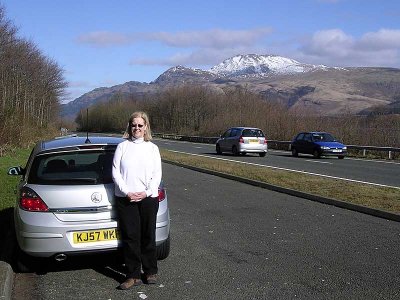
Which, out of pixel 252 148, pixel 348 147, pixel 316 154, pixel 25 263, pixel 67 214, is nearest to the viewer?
pixel 67 214

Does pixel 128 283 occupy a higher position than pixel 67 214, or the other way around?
pixel 67 214

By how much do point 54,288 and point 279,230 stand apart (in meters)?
3.97

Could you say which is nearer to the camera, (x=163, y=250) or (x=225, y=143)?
(x=163, y=250)

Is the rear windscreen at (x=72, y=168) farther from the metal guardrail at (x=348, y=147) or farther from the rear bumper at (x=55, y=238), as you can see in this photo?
the metal guardrail at (x=348, y=147)

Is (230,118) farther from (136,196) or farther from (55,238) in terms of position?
(136,196)

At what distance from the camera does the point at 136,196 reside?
211 inches

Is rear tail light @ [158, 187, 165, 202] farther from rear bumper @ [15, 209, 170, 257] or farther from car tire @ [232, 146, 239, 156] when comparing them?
car tire @ [232, 146, 239, 156]

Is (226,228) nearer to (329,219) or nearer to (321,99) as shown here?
(329,219)

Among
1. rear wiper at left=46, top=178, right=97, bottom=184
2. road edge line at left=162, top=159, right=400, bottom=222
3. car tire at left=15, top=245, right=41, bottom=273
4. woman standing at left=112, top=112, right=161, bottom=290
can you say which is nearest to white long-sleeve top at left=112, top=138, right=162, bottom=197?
woman standing at left=112, top=112, right=161, bottom=290

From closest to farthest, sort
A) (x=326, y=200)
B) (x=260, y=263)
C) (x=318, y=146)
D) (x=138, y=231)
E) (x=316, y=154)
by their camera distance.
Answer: (x=138, y=231) < (x=260, y=263) < (x=326, y=200) < (x=318, y=146) < (x=316, y=154)

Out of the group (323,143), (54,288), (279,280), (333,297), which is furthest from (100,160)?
(323,143)

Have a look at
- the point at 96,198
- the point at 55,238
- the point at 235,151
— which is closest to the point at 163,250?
the point at 96,198

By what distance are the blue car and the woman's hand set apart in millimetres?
24371

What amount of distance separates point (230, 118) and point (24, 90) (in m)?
24.0
